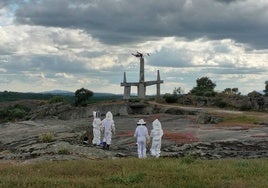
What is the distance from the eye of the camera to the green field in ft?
39.6

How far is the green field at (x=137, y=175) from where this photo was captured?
475 inches

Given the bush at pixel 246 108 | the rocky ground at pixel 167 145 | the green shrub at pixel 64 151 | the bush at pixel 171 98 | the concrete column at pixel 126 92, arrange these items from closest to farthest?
the green shrub at pixel 64 151 < the rocky ground at pixel 167 145 < the bush at pixel 246 108 < the bush at pixel 171 98 < the concrete column at pixel 126 92

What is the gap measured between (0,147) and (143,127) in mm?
15524

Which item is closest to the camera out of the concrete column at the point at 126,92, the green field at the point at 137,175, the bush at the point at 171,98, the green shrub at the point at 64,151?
the green field at the point at 137,175

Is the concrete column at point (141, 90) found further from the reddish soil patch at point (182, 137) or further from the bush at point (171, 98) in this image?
the reddish soil patch at point (182, 137)

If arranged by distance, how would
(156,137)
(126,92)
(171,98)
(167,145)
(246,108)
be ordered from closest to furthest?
(156,137) → (167,145) → (246,108) → (171,98) → (126,92)

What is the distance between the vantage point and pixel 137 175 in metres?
13.0

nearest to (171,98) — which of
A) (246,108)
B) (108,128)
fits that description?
(246,108)

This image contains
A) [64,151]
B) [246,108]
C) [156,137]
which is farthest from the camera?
[246,108]

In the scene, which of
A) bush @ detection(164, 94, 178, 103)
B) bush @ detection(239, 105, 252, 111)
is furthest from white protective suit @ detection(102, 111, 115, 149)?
bush @ detection(164, 94, 178, 103)

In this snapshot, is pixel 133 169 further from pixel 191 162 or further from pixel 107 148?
pixel 107 148

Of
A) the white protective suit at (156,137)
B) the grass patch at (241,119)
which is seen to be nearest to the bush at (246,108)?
the grass patch at (241,119)

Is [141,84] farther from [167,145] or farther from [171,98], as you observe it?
[167,145]

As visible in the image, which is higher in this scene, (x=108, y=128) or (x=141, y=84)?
(x=141, y=84)
